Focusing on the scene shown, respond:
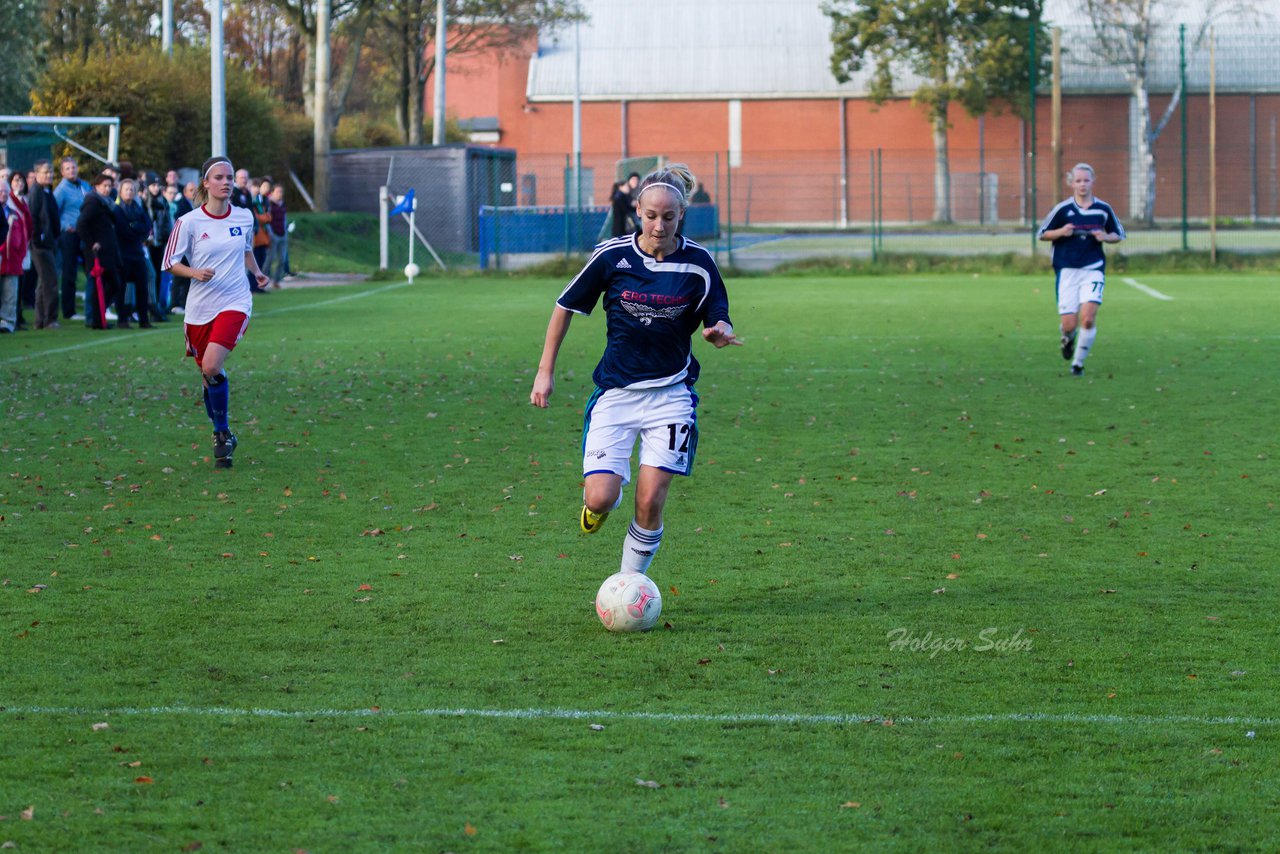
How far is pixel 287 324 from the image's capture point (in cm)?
2294

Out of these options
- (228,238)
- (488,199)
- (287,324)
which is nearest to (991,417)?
(228,238)

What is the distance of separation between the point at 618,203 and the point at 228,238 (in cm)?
2091

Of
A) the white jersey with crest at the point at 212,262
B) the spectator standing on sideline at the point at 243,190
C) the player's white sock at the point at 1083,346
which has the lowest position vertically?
the player's white sock at the point at 1083,346

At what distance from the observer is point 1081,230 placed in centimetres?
1555

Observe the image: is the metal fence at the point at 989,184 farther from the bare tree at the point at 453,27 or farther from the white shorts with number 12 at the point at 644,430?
the white shorts with number 12 at the point at 644,430

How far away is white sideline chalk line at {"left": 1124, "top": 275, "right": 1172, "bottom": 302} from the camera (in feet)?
86.4

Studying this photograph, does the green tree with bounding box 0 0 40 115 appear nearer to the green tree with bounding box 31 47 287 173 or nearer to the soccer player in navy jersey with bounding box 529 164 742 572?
the green tree with bounding box 31 47 287 173

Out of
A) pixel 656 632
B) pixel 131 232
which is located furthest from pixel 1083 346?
pixel 131 232

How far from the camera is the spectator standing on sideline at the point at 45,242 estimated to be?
20.3m

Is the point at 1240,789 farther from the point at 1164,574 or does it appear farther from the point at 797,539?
the point at 797,539

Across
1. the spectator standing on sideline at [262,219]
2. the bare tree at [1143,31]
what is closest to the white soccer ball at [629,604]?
the spectator standing on sideline at [262,219]

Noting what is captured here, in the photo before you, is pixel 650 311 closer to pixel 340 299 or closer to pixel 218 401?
pixel 218 401

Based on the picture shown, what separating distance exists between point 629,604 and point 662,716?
1113 mm

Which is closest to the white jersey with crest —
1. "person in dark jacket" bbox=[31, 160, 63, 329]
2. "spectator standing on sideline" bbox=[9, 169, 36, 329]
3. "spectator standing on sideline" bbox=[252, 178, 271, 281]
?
"spectator standing on sideline" bbox=[9, 169, 36, 329]
